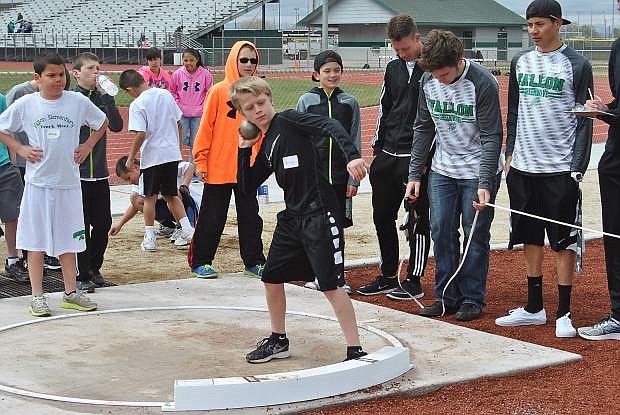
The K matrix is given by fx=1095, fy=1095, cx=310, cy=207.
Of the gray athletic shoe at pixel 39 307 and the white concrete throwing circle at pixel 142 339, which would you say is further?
the gray athletic shoe at pixel 39 307

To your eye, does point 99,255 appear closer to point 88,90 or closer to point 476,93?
point 88,90

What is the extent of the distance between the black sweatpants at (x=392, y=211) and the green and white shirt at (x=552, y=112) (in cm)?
123

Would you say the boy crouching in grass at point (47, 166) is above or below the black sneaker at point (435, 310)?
above

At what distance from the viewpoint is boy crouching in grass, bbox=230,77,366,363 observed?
20.6 feet

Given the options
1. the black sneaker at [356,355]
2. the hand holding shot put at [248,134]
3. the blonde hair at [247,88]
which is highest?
the blonde hair at [247,88]

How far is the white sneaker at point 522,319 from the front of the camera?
7.71m

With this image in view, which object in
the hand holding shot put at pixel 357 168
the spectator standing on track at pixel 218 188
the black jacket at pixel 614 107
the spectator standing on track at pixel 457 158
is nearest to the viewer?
the hand holding shot put at pixel 357 168

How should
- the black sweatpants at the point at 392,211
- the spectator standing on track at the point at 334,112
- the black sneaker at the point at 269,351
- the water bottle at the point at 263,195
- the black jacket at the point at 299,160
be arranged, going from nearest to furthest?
the black jacket at the point at 299,160 → the black sneaker at the point at 269,351 → the black sweatpants at the point at 392,211 → the spectator standing on track at the point at 334,112 → the water bottle at the point at 263,195

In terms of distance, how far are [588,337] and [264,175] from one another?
2.43 meters

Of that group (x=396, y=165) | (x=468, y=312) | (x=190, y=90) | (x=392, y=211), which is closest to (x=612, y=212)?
(x=468, y=312)

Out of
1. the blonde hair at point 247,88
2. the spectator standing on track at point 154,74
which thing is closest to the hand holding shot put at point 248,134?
the blonde hair at point 247,88

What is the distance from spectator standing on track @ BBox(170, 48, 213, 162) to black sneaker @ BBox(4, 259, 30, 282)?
6.66 metres

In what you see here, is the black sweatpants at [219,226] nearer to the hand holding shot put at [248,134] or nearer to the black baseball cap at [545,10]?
the hand holding shot put at [248,134]

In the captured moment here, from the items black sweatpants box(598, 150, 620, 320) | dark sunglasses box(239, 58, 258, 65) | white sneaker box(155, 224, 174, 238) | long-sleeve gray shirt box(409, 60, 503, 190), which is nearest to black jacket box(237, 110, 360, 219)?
long-sleeve gray shirt box(409, 60, 503, 190)
